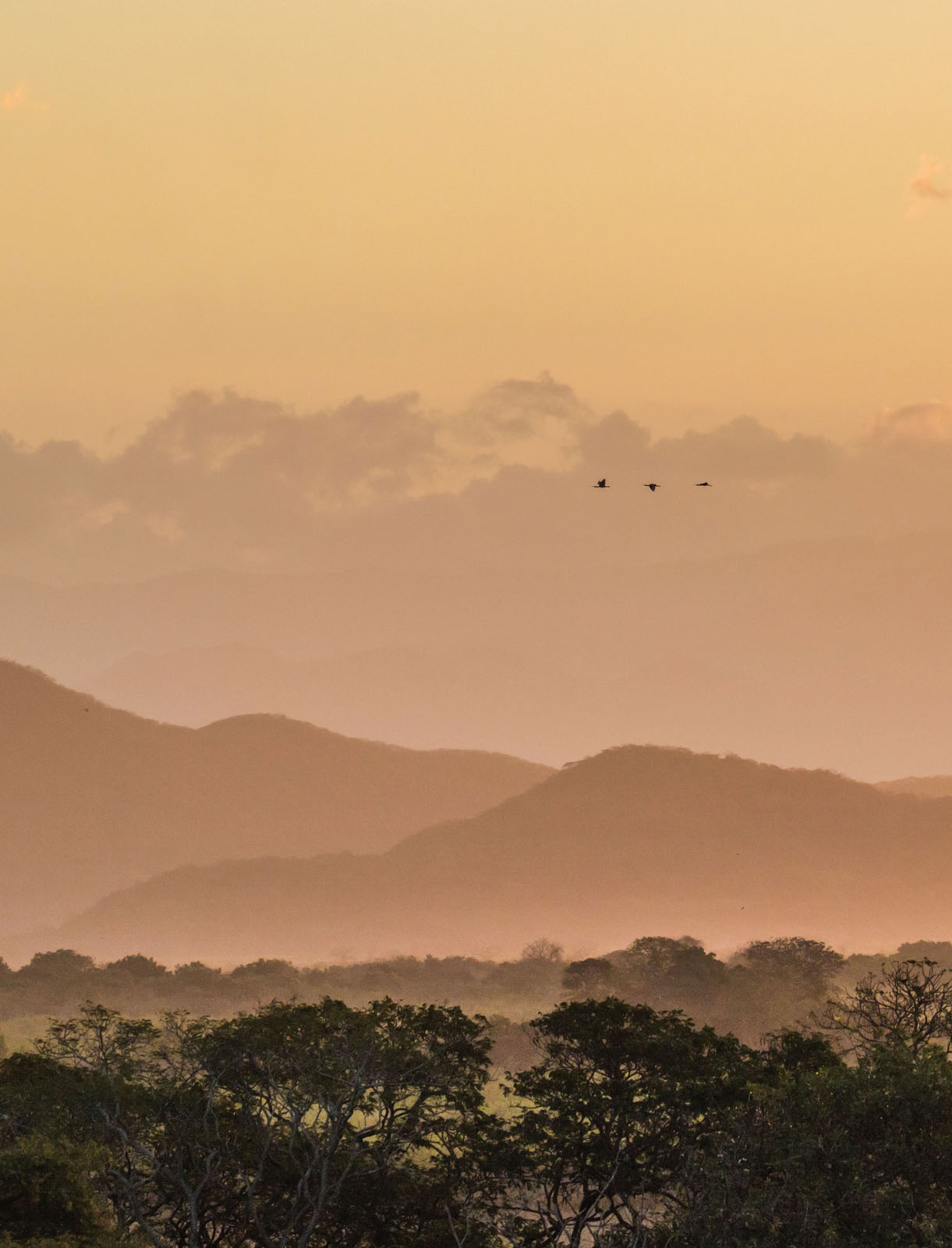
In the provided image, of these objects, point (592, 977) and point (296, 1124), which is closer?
point (296, 1124)

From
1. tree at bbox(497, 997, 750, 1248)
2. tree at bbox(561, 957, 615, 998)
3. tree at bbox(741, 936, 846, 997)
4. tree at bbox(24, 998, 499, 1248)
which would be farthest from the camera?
tree at bbox(561, 957, 615, 998)

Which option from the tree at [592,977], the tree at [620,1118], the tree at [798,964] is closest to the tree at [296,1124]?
the tree at [620,1118]

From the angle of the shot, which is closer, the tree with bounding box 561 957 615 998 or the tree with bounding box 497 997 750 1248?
the tree with bounding box 497 997 750 1248

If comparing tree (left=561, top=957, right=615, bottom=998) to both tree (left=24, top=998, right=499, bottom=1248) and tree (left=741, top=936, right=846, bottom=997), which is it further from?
tree (left=24, top=998, right=499, bottom=1248)

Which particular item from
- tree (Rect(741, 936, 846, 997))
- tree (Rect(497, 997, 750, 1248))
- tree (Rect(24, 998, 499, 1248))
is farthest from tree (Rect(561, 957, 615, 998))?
tree (Rect(497, 997, 750, 1248))

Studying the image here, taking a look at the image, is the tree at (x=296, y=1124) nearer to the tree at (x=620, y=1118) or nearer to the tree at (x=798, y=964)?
the tree at (x=620, y=1118)

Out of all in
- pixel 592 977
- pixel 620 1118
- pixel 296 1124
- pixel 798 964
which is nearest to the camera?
pixel 296 1124

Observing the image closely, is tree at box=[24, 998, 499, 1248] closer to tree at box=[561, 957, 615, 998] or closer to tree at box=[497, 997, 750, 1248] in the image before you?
tree at box=[497, 997, 750, 1248]

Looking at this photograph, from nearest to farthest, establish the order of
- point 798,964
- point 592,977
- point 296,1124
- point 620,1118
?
1. point 296,1124
2. point 620,1118
3. point 798,964
4. point 592,977

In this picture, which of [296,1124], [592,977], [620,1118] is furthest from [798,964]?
[296,1124]

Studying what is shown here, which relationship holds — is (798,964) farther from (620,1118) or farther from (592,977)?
(620,1118)

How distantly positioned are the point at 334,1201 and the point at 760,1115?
13032mm

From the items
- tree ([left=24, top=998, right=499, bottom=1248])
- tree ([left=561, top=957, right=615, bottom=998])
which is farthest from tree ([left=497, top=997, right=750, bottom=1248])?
tree ([left=561, top=957, right=615, bottom=998])

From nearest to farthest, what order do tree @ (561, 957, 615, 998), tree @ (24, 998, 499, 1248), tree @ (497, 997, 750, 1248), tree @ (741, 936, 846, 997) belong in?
tree @ (24, 998, 499, 1248), tree @ (497, 997, 750, 1248), tree @ (741, 936, 846, 997), tree @ (561, 957, 615, 998)
